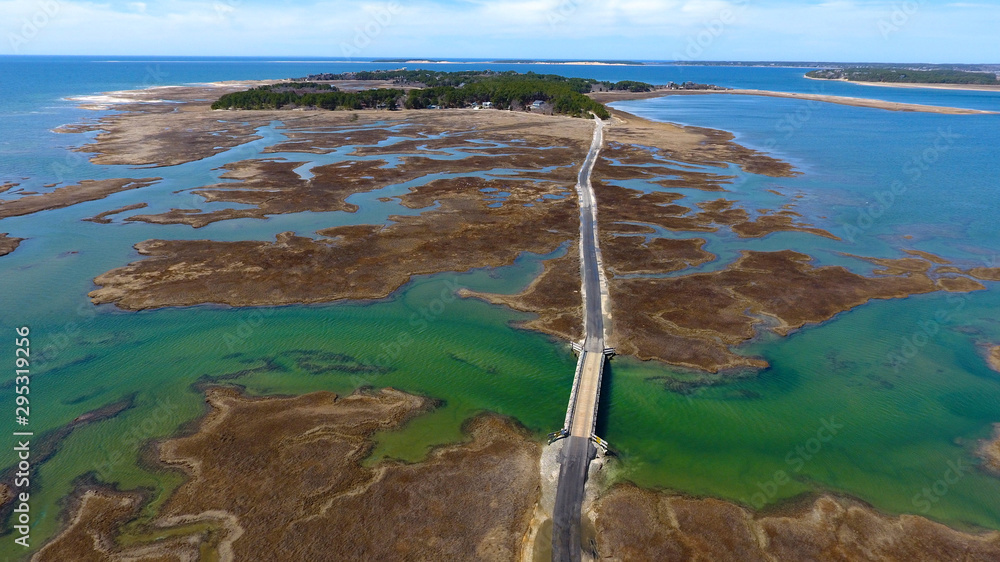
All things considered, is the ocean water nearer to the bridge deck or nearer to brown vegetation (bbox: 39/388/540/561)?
the bridge deck

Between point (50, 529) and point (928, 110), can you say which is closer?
point (50, 529)

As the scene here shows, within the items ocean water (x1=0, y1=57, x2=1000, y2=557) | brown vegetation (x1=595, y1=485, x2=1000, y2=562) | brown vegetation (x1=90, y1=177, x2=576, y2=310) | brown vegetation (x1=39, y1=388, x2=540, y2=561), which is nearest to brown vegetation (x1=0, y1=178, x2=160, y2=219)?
ocean water (x1=0, y1=57, x2=1000, y2=557)

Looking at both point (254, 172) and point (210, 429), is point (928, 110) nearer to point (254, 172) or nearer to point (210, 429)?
point (254, 172)

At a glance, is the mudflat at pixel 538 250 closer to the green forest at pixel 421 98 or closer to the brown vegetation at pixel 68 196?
the brown vegetation at pixel 68 196

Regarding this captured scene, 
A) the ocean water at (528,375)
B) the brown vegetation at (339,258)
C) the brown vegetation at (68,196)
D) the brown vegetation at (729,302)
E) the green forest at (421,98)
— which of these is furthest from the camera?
the green forest at (421,98)

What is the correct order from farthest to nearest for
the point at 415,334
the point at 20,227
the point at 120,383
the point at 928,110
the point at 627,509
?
the point at 928,110 → the point at 20,227 → the point at 415,334 → the point at 120,383 → the point at 627,509

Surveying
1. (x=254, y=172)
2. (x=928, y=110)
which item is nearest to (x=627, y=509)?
(x=254, y=172)

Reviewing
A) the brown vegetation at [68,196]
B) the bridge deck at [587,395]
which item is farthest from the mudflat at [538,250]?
the brown vegetation at [68,196]

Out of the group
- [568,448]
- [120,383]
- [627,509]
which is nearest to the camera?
[627,509]

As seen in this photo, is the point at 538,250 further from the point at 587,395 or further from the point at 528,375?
the point at 587,395
